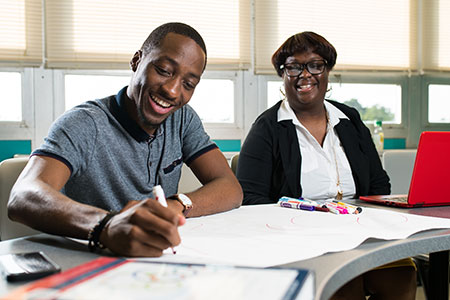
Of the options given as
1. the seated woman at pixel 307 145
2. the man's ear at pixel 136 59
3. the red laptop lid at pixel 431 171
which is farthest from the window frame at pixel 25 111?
the red laptop lid at pixel 431 171

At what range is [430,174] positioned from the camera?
4.52 ft

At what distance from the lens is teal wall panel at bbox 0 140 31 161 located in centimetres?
297

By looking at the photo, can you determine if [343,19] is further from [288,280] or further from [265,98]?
[288,280]

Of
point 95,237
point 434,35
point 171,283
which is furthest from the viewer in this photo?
point 434,35

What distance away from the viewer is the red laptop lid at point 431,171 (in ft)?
4.33

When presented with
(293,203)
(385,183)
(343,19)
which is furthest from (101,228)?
(343,19)

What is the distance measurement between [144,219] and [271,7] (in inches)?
113

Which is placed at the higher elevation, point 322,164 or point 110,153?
point 110,153

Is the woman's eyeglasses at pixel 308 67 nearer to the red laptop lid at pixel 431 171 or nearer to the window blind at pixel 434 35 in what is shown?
the red laptop lid at pixel 431 171

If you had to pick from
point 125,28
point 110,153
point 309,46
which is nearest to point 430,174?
point 309,46

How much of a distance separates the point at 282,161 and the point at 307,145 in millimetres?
154

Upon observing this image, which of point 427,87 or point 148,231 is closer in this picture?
point 148,231

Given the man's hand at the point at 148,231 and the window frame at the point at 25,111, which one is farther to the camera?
the window frame at the point at 25,111

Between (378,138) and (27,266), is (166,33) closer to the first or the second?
(27,266)
